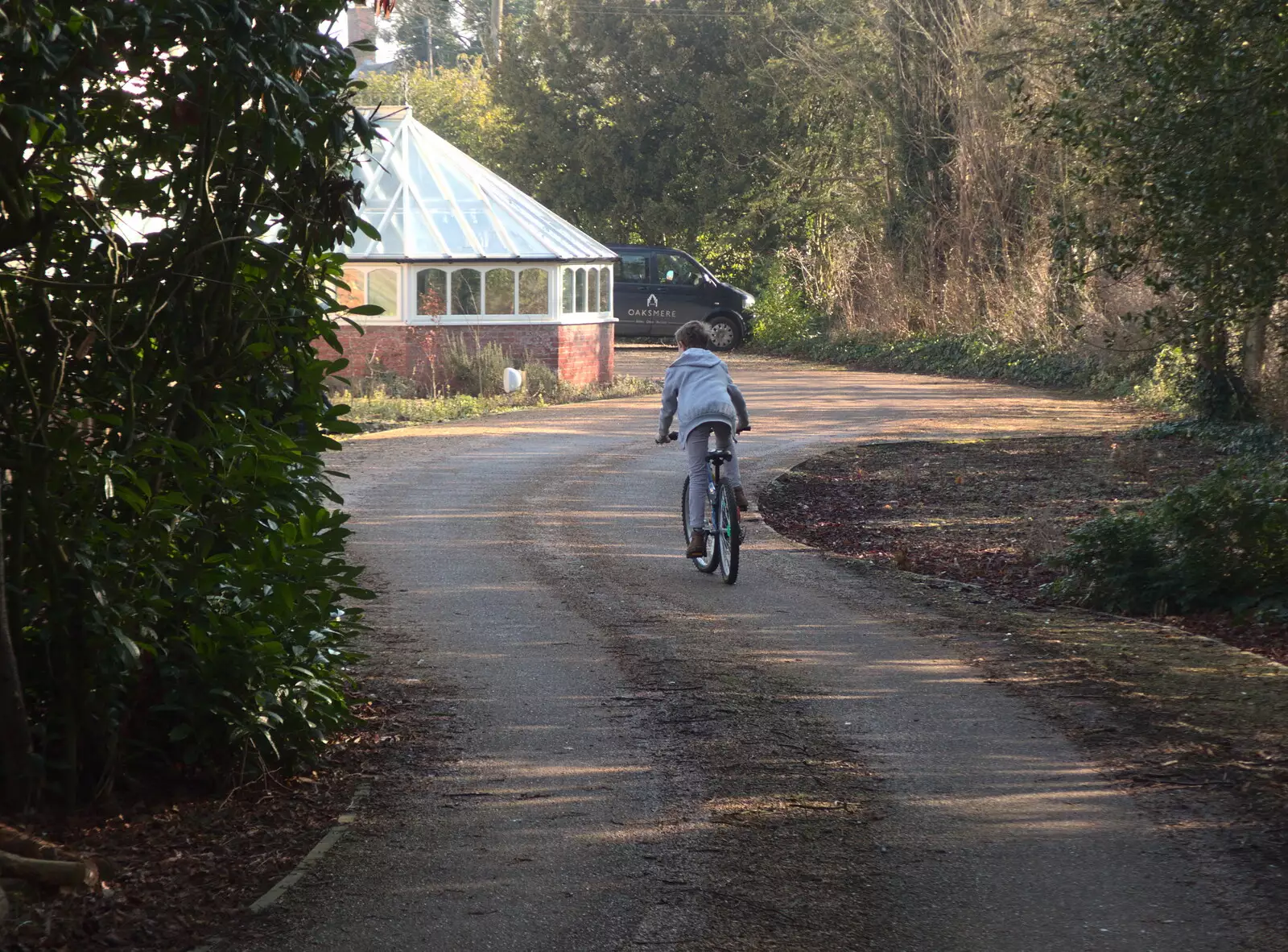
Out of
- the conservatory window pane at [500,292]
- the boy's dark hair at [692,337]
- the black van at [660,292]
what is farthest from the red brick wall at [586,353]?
the boy's dark hair at [692,337]

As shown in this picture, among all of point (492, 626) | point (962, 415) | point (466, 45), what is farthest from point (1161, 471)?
point (466, 45)

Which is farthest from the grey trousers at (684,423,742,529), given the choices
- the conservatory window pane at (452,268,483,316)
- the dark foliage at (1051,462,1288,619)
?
the conservatory window pane at (452,268,483,316)

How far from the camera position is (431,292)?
81.6ft

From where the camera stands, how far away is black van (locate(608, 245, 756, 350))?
35281 millimetres

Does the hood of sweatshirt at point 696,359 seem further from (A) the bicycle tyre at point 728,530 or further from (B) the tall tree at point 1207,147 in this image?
(B) the tall tree at point 1207,147

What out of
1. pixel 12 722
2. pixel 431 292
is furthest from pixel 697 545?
pixel 431 292

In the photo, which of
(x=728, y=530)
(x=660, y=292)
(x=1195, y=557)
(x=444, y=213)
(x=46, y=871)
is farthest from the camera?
(x=660, y=292)

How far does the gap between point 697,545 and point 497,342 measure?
52.0 feet

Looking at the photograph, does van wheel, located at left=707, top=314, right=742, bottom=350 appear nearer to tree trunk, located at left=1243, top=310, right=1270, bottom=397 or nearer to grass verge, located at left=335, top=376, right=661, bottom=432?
grass verge, located at left=335, top=376, right=661, bottom=432

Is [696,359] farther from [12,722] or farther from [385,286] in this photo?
[385,286]

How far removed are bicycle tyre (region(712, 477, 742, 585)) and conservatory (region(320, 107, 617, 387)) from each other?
14521 mm

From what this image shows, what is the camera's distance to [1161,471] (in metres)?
15.9

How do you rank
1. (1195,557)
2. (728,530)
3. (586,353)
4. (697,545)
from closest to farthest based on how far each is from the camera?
(1195,557) → (728,530) → (697,545) → (586,353)

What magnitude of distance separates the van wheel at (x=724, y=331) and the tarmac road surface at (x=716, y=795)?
25.7 meters
